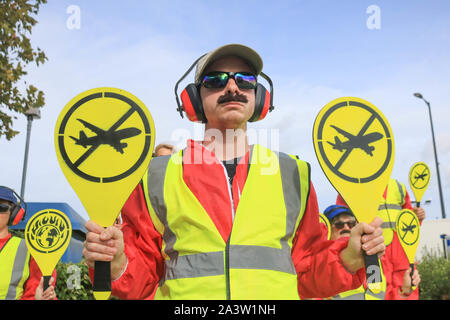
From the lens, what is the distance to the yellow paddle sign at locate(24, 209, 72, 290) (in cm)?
453

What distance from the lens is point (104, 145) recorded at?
193 centimetres

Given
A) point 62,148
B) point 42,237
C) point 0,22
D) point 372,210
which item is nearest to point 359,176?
point 372,210

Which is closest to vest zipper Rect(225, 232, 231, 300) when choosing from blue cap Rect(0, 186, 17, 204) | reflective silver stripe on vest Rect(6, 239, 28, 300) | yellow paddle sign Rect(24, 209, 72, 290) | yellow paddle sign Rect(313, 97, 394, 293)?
yellow paddle sign Rect(313, 97, 394, 293)

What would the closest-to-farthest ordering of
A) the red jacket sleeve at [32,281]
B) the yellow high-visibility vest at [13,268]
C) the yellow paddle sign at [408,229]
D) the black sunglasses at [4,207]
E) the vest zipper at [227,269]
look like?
the vest zipper at [227,269] < the yellow high-visibility vest at [13,268] < the red jacket sleeve at [32,281] < the black sunglasses at [4,207] < the yellow paddle sign at [408,229]

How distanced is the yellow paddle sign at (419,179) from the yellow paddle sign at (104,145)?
518 centimetres

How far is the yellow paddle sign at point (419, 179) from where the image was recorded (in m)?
6.12

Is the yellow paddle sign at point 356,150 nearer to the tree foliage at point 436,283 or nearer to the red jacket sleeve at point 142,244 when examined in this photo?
the red jacket sleeve at point 142,244

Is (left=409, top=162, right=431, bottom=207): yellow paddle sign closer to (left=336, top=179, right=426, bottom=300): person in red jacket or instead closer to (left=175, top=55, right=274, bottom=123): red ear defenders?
(left=336, top=179, right=426, bottom=300): person in red jacket

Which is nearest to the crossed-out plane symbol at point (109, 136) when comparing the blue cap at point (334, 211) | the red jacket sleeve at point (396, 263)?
the blue cap at point (334, 211)

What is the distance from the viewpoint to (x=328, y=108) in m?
2.13
